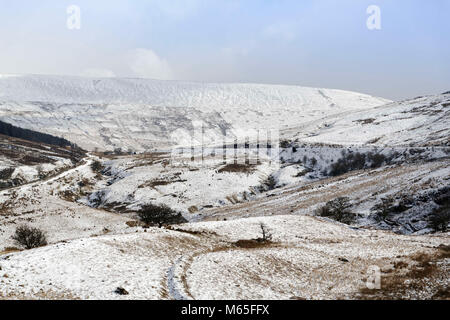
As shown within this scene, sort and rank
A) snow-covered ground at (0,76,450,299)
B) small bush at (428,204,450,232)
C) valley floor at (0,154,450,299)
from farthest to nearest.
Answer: small bush at (428,204,450,232) < snow-covered ground at (0,76,450,299) < valley floor at (0,154,450,299)

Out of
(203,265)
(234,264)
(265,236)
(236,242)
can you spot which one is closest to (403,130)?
(265,236)

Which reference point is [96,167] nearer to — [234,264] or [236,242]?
[236,242]

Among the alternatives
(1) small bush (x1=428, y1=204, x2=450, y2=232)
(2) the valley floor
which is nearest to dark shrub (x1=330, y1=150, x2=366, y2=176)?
(1) small bush (x1=428, y1=204, x2=450, y2=232)

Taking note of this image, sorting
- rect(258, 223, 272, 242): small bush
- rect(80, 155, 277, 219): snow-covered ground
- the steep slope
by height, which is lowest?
rect(80, 155, 277, 219): snow-covered ground

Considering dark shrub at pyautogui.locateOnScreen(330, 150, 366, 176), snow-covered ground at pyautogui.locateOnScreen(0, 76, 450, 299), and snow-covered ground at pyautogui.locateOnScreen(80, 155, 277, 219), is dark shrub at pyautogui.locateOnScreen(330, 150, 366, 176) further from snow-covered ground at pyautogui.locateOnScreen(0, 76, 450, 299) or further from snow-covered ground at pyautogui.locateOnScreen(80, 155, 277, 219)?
snow-covered ground at pyautogui.locateOnScreen(80, 155, 277, 219)

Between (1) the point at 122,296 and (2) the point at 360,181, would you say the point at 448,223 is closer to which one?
(2) the point at 360,181

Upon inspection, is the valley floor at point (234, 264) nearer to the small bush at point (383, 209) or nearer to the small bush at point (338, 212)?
the small bush at point (338, 212)
